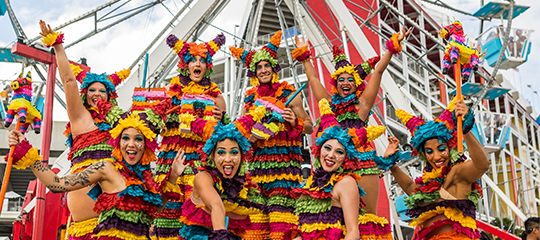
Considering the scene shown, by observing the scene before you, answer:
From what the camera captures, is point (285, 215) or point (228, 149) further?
point (285, 215)

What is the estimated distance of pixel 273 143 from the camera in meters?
4.55

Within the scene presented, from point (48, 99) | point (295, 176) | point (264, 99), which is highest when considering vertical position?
point (48, 99)

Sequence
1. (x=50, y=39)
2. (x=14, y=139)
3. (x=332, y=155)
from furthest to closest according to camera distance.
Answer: (x=50, y=39) → (x=332, y=155) → (x=14, y=139)

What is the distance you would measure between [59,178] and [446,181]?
291 centimetres

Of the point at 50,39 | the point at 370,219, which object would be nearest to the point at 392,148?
the point at 370,219

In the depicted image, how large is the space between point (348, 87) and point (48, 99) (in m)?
3.57

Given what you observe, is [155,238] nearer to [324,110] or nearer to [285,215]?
[285,215]

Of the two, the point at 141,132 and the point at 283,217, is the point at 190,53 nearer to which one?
the point at 141,132

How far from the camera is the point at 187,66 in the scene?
4.95 meters

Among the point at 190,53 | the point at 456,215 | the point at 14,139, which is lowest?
the point at 456,215

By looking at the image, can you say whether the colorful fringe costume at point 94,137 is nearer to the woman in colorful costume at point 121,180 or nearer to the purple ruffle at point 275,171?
the woman in colorful costume at point 121,180

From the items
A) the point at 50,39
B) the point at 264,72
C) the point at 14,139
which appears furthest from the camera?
the point at 264,72

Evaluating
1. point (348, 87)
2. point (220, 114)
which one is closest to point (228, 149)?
point (220, 114)

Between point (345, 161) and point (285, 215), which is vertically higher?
point (345, 161)
